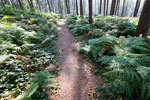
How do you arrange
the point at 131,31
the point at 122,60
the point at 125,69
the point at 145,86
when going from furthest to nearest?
the point at 131,31 → the point at 122,60 → the point at 125,69 → the point at 145,86

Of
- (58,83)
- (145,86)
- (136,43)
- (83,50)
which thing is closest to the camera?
(145,86)

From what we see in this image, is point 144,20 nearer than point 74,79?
No

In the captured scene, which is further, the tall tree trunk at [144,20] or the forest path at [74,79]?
the tall tree trunk at [144,20]

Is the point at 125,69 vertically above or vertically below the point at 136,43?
below

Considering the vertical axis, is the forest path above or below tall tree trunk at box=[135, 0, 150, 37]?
below

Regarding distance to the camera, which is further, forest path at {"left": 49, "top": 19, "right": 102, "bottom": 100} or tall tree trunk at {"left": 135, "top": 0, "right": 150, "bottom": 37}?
tall tree trunk at {"left": 135, "top": 0, "right": 150, "bottom": 37}

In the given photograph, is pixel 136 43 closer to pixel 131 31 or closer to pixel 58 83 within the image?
pixel 131 31

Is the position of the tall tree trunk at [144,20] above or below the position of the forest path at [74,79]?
above

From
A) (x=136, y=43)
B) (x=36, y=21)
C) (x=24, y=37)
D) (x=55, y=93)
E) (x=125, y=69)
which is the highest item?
(x=36, y=21)

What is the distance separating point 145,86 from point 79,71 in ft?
7.87

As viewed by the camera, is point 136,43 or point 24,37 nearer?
point 136,43

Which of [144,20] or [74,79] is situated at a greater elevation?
[144,20]

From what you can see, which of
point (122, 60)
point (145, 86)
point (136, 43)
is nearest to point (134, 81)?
point (145, 86)

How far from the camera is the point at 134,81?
7.65ft
